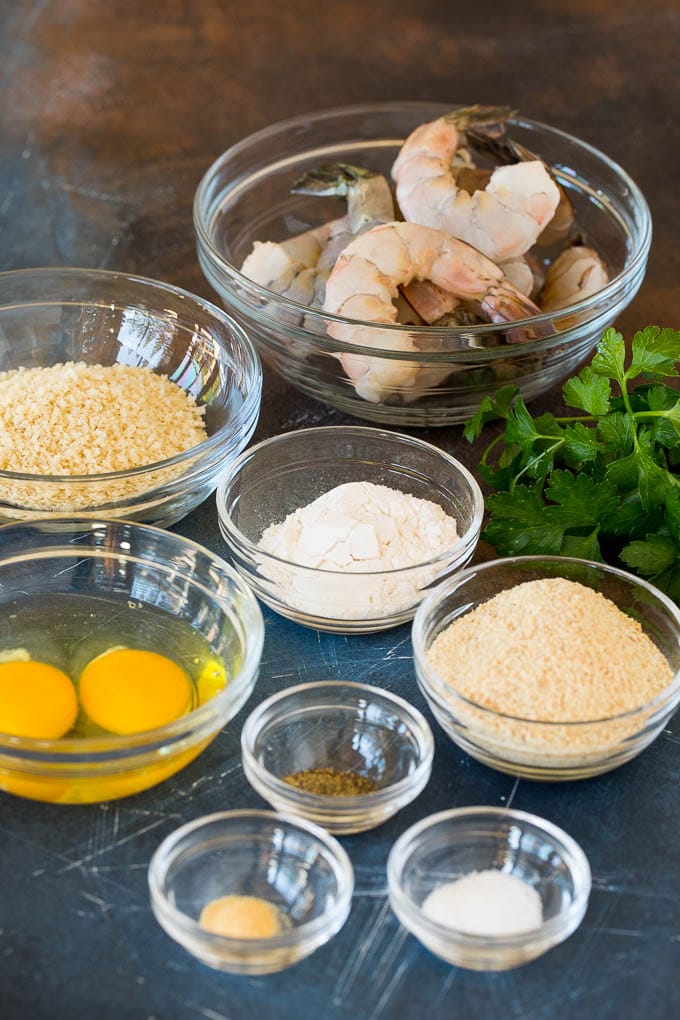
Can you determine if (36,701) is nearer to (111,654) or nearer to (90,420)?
(111,654)

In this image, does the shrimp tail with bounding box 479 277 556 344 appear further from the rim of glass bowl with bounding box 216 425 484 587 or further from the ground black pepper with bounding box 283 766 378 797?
the ground black pepper with bounding box 283 766 378 797

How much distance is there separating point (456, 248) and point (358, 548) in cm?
54

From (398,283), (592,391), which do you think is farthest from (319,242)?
(592,391)

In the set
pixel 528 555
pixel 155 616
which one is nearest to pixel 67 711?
pixel 155 616

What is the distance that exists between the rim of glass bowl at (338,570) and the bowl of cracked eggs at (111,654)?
51 mm

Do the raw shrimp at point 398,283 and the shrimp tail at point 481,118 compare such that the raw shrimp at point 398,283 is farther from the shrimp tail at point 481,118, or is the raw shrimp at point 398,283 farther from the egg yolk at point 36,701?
the egg yolk at point 36,701

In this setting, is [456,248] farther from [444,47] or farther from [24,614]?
[444,47]

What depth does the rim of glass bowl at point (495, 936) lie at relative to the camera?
1.15 meters

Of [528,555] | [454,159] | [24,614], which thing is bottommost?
[24,614]

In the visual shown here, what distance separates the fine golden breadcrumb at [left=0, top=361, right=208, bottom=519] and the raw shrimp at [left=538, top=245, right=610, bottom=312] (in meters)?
0.60

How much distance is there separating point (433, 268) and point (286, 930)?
3.30 ft

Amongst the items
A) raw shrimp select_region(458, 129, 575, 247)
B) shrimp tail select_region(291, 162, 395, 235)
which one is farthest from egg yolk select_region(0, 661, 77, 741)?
raw shrimp select_region(458, 129, 575, 247)

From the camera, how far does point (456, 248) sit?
72.5 inches

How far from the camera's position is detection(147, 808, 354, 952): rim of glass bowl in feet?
3.78
